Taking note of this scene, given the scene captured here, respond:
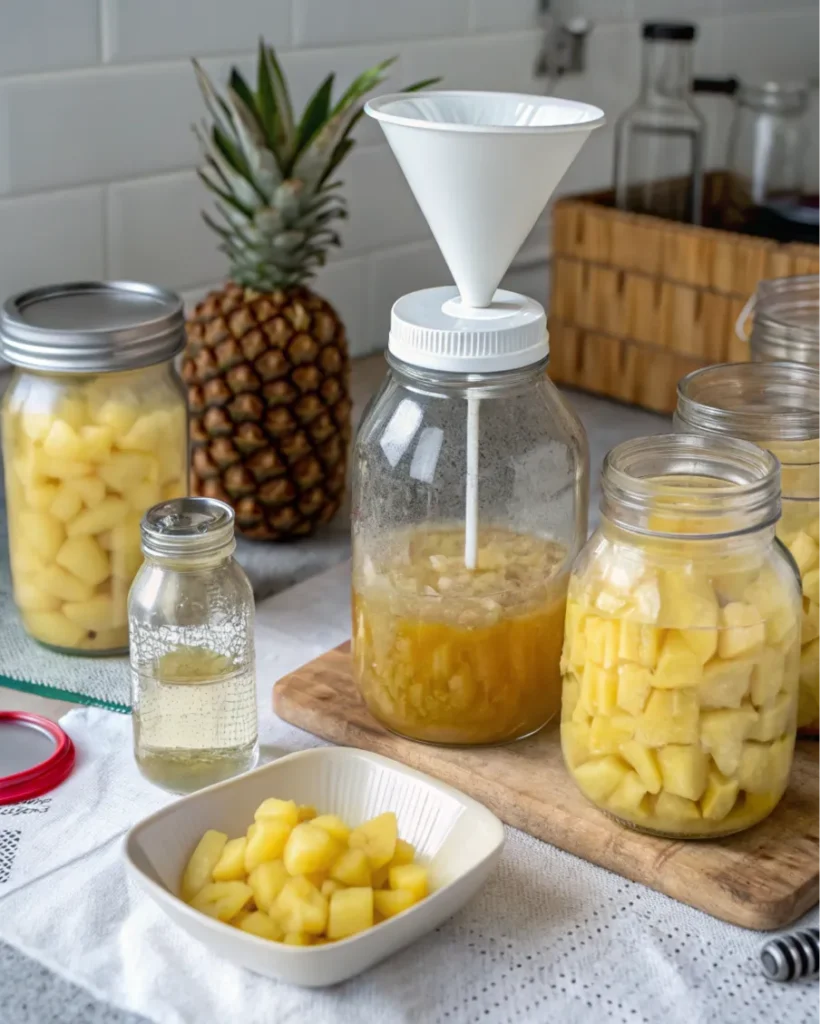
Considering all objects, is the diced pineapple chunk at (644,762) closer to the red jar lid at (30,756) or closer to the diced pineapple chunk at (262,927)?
the diced pineapple chunk at (262,927)

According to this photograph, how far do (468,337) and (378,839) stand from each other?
1.00 feet

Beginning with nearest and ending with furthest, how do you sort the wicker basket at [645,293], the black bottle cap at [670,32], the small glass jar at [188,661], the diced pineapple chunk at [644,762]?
the diced pineapple chunk at [644,762], the small glass jar at [188,661], the wicker basket at [645,293], the black bottle cap at [670,32]

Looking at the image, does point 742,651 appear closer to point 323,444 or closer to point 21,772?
point 21,772

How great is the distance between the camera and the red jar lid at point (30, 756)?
3.05 feet

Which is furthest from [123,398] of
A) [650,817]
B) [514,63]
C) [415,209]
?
[514,63]

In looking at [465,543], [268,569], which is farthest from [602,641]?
[268,569]

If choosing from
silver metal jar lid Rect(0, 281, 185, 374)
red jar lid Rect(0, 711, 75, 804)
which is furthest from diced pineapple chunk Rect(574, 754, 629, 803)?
silver metal jar lid Rect(0, 281, 185, 374)

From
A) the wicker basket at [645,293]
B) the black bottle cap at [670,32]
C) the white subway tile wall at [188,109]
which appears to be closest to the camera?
the white subway tile wall at [188,109]

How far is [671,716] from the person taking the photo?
82cm

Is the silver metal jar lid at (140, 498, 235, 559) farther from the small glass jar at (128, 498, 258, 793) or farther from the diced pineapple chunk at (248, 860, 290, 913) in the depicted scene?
the diced pineapple chunk at (248, 860, 290, 913)

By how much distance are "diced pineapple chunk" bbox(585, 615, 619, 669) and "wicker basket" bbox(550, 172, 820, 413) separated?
769 millimetres

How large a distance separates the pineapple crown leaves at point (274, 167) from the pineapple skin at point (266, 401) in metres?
0.03

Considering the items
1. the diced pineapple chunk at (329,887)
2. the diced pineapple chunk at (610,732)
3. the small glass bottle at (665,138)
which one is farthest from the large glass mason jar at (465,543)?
the small glass bottle at (665,138)

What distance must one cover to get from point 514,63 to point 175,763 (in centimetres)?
126
